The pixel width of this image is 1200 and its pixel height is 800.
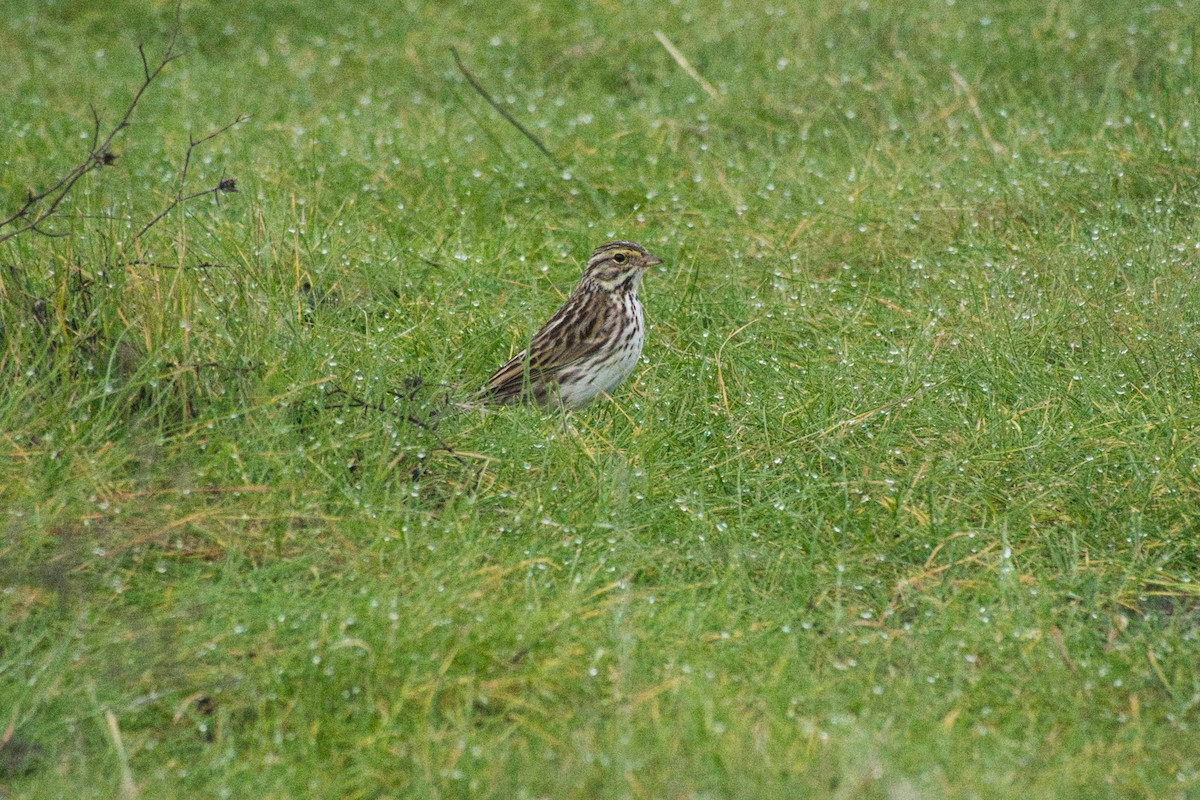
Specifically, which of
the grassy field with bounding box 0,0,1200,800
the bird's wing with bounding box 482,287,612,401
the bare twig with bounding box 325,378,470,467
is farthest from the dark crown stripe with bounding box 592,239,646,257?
the bare twig with bounding box 325,378,470,467

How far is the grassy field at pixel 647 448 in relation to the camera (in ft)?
14.8

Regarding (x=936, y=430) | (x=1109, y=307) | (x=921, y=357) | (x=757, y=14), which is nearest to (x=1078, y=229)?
(x=1109, y=307)

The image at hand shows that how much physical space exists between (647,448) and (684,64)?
4.68 m

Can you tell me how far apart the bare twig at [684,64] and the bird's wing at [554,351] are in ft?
11.2

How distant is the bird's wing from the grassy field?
0.27 meters

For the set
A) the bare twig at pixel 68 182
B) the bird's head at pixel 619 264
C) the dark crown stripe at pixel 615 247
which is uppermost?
the bare twig at pixel 68 182

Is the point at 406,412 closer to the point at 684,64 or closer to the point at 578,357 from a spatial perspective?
the point at 578,357

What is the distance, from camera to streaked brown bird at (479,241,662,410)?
6.80m

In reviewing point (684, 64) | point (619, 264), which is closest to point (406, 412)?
point (619, 264)

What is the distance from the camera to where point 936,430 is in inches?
250

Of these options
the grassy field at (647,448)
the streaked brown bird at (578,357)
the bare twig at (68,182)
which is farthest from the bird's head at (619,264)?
the bare twig at (68,182)

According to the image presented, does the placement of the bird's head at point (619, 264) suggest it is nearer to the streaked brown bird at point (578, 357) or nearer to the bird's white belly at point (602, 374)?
the streaked brown bird at point (578, 357)

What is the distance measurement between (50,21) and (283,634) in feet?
27.9

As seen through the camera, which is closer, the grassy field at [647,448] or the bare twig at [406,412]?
the grassy field at [647,448]
